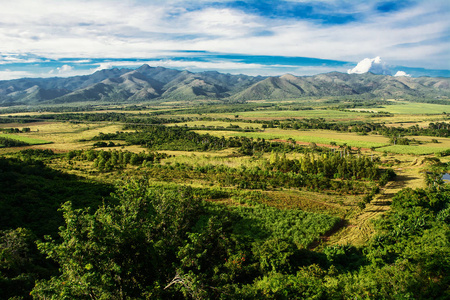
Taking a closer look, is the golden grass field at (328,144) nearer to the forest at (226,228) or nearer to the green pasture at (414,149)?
the green pasture at (414,149)

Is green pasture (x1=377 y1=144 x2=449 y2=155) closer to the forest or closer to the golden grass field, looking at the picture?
the golden grass field

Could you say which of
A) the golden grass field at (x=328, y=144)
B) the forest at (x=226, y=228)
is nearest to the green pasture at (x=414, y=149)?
the golden grass field at (x=328, y=144)

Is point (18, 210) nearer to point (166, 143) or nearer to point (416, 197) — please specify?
point (416, 197)

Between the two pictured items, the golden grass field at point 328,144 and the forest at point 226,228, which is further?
the golden grass field at point 328,144

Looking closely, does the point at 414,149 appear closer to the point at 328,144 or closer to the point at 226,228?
the point at 328,144

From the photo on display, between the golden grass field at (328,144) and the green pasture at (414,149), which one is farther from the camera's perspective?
the green pasture at (414,149)

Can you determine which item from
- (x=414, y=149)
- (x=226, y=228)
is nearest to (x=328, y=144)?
(x=414, y=149)

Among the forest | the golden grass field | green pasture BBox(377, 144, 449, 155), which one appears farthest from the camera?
green pasture BBox(377, 144, 449, 155)

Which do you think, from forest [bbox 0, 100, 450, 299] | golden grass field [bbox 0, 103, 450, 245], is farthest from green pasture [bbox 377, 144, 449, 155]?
forest [bbox 0, 100, 450, 299]

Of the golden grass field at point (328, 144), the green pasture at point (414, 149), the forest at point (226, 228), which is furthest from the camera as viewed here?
the green pasture at point (414, 149)

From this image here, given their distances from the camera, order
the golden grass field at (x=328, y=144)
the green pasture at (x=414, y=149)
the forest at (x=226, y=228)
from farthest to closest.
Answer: the green pasture at (x=414, y=149) < the golden grass field at (x=328, y=144) < the forest at (x=226, y=228)
